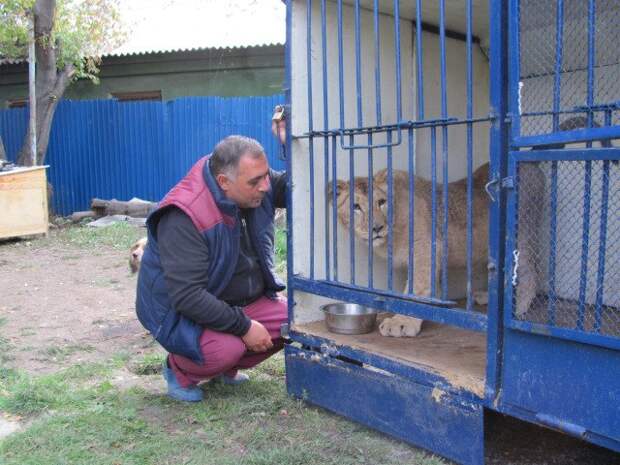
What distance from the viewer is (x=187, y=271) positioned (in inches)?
144

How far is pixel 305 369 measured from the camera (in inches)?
157

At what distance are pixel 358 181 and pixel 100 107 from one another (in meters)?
11.9

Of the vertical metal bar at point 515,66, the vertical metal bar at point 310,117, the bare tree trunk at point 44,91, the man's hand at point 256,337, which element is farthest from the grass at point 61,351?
the bare tree trunk at point 44,91

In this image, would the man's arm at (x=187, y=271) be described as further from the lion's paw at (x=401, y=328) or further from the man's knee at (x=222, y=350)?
the lion's paw at (x=401, y=328)

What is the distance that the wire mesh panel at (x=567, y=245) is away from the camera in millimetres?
2625

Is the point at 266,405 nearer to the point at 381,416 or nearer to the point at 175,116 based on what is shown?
the point at 381,416

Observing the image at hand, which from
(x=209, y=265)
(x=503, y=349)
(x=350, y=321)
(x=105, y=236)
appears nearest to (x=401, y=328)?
(x=350, y=321)

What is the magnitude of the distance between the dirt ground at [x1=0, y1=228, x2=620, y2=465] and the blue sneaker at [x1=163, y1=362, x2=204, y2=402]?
0.85ft

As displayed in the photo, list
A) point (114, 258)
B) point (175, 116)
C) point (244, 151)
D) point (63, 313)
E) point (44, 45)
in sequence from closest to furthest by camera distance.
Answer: point (244, 151), point (63, 313), point (114, 258), point (44, 45), point (175, 116)

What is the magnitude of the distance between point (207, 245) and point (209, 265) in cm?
13

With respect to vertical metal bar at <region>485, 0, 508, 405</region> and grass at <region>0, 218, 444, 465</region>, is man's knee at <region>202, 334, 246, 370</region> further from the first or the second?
vertical metal bar at <region>485, 0, 508, 405</region>

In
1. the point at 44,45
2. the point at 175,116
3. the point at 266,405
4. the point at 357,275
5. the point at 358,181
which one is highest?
the point at 44,45

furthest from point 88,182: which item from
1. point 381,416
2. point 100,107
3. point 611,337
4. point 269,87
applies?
point 611,337

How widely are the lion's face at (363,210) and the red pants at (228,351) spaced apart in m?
0.72
